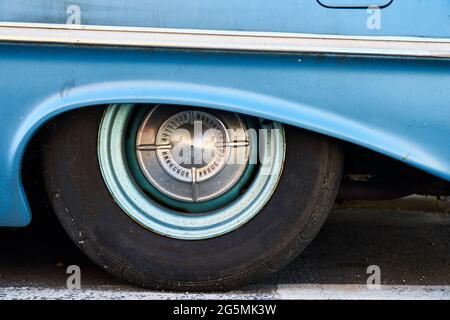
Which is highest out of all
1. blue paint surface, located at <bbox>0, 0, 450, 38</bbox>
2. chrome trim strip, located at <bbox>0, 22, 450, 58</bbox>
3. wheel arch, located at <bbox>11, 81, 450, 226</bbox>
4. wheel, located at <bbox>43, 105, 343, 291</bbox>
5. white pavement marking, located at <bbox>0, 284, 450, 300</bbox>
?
blue paint surface, located at <bbox>0, 0, 450, 38</bbox>

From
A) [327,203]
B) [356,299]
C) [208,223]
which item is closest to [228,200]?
[208,223]

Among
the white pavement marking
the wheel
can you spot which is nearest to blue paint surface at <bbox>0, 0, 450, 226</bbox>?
the wheel

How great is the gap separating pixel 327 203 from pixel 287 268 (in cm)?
53

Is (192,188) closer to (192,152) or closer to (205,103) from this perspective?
(192,152)

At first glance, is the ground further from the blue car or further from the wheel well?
the wheel well

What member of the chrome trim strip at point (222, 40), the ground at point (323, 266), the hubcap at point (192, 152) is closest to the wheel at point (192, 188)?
the hubcap at point (192, 152)

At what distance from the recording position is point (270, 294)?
2695 mm

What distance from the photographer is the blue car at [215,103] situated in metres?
2.39

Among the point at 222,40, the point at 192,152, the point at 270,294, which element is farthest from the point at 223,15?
the point at 270,294

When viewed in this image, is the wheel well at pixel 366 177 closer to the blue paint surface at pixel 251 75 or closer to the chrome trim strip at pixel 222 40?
the blue paint surface at pixel 251 75

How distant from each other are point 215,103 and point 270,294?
760mm

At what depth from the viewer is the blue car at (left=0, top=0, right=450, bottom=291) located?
7.84 ft

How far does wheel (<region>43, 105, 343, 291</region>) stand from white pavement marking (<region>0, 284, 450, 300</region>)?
0.04 metres

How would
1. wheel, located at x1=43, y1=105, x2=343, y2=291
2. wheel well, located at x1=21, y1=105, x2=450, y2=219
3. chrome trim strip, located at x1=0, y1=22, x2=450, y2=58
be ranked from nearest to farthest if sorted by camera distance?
chrome trim strip, located at x1=0, y1=22, x2=450, y2=58 < wheel, located at x1=43, y1=105, x2=343, y2=291 < wheel well, located at x1=21, y1=105, x2=450, y2=219
